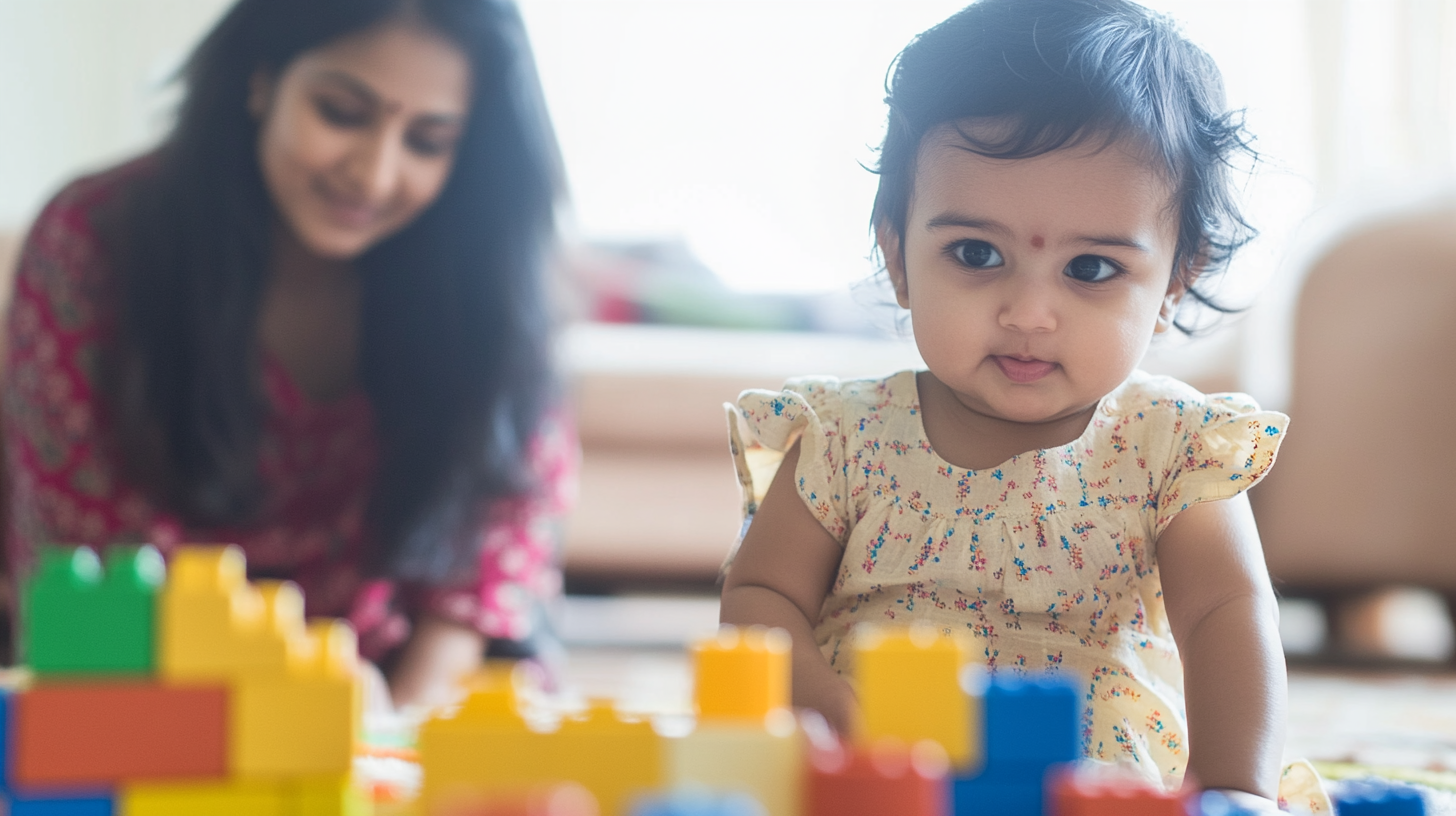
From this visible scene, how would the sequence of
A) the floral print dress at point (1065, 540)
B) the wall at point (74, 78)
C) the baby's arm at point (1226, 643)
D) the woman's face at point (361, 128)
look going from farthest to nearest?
the wall at point (74, 78)
the woman's face at point (361, 128)
the floral print dress at point (1065, 540)
the baby's arm at point (1226, 643)

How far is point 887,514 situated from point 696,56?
106 inches

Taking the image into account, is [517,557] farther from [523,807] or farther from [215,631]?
[523,807]

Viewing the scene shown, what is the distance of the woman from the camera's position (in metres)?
1.26

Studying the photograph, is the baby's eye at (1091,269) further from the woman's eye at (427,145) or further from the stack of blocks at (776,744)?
the woman's eye at (427,145)

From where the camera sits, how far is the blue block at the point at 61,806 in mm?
424

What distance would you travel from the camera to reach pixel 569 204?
4.66ft

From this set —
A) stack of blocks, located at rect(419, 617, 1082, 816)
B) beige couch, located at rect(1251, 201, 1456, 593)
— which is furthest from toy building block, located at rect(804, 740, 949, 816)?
beige couch, located at rect(1251, 201, 1456, 593)

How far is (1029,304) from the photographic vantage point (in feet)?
2.28

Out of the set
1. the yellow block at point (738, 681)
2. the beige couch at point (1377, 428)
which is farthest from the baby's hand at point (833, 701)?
the beige couch at point (1377, 428)

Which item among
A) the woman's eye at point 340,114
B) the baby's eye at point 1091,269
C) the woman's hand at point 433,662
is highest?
the woman's eye at point 340,114

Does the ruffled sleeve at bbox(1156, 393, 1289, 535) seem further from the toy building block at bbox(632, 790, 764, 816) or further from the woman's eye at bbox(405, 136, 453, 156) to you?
the woman's eye at bbox(405, 136, 453, 156)

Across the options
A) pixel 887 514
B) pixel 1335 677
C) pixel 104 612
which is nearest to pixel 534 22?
pixel 1335 677

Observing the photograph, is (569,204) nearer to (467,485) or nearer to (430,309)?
(430,309)

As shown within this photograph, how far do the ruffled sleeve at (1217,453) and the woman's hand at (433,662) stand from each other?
77 cm
